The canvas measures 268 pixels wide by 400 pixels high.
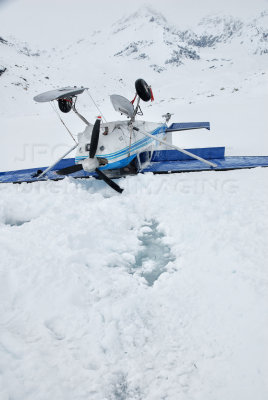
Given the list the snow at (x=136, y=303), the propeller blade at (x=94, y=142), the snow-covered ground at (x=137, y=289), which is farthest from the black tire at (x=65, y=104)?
the snow at (x=136, y=303)

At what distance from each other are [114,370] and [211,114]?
22874 millimetres

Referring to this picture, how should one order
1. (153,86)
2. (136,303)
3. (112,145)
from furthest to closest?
1. (153,86)
2. (112,145)
3. (136,303)

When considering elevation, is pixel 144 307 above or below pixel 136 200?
below

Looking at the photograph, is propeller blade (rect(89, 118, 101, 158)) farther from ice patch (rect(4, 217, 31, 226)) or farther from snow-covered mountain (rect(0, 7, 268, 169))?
snow-covered mountain (rect(0, 7, 268, 169))

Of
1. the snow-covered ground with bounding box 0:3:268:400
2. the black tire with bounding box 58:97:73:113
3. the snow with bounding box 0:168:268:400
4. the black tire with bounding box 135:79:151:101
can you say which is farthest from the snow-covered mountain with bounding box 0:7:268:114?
the snow with bounding box 0:168:268:400

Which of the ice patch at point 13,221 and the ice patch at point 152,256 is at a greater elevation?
the ice patch at point 13,221

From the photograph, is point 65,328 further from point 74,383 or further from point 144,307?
point 144,307

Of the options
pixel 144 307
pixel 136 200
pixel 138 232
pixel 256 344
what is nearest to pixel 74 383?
pixel 144 307

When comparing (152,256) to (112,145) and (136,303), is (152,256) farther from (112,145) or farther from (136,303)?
(112,145)

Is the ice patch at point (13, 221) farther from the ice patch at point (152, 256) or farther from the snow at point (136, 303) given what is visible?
the ice patch at point (152, 256)

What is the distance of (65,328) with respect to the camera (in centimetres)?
329

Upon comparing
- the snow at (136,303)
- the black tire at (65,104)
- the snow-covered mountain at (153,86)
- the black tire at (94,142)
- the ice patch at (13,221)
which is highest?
the snow-covered mountain at (153,86)

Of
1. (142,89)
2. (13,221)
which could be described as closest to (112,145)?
(142,89)

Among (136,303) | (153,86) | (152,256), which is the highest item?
(153,86)
